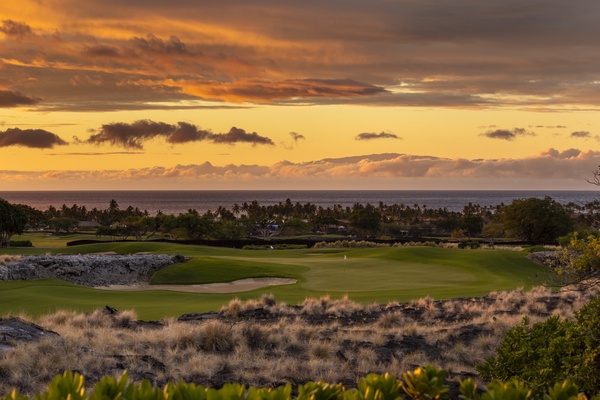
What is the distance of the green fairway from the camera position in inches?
856

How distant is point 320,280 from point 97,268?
45.7 feet

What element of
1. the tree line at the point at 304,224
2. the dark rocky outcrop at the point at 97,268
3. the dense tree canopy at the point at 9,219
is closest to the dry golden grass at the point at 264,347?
the dark rocky outcrop at the point at 97,268

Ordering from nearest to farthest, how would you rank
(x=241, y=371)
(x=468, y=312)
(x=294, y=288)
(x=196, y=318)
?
1. (x=241, y=371)
2. (x=196, y=318)
3. (x=468, y=312)
4. (x=294, y=288)

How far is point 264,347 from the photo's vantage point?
13141mm

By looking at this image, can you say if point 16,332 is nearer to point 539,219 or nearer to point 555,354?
point 555,354

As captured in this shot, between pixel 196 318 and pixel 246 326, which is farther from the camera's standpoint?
pixel 196 318

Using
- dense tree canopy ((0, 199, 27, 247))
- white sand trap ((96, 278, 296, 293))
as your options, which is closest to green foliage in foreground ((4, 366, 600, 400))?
white sand trap ((96, 278, 296, 293))

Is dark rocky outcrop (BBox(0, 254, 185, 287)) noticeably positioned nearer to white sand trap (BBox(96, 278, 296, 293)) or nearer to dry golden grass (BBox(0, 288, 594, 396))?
white sand trap (BBox(96, 278, 296, 293))

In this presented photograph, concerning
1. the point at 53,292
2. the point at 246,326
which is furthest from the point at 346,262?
the point at 246,326

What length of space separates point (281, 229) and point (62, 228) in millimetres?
38955

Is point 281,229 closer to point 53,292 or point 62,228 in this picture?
point 62,228

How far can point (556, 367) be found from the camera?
8.77 metres

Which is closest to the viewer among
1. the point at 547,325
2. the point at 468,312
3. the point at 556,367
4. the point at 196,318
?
the point at 556,367

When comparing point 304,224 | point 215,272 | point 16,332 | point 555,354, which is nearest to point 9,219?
point 215,272
